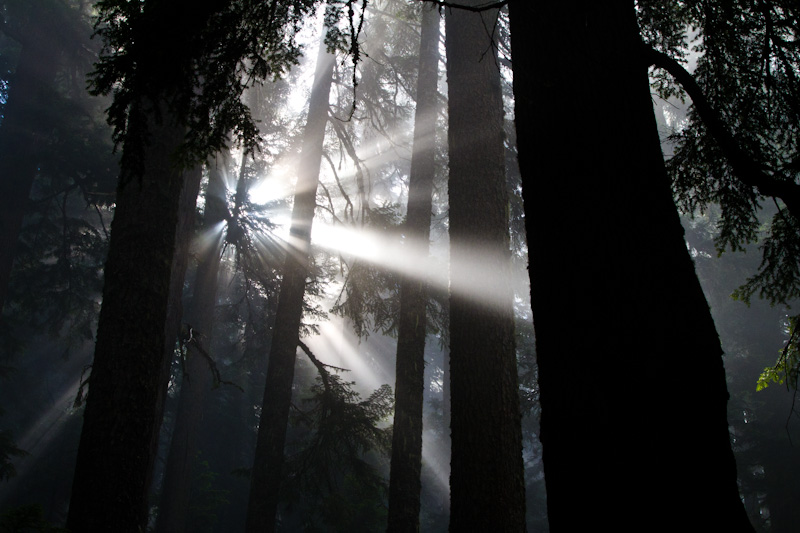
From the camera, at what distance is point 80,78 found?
20.0 m

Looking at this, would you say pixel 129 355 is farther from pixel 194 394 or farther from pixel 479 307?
pixel 194 394

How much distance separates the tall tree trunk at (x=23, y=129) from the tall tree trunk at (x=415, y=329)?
1226cm

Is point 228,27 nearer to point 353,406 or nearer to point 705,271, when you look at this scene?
point 353,406

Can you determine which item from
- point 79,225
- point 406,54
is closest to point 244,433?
point 79,225

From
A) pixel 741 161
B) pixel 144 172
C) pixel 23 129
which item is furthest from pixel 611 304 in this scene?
pixel 23 129

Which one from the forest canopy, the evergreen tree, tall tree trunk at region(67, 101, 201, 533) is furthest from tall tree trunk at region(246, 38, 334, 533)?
the evergreen tree

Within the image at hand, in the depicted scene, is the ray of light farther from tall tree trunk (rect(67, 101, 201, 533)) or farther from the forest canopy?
tall tree trunk (rect(67, 101, 201, 533))

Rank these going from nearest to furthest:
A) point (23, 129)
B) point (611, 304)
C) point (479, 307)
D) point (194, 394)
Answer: point (611, 304) < point (479, 307) < point (194, 394) < point (23, 129)

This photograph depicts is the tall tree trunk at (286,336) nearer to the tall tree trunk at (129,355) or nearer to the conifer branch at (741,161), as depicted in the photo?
the tall tree trunk at (129,355)

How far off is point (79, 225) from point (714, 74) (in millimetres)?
17465

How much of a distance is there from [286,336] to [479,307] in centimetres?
494

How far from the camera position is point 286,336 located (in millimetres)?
8820

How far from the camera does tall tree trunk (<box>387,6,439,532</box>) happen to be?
6887 mm

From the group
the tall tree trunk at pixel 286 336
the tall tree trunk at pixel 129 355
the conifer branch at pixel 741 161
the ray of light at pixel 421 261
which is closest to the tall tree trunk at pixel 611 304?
the conifer branch at pixel 741 161
